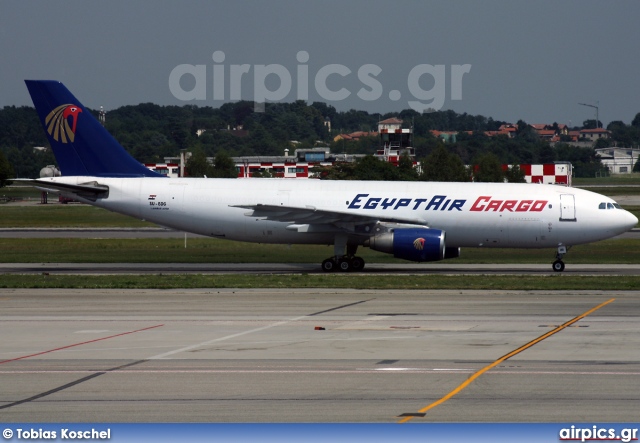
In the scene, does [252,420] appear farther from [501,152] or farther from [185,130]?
[185,130]

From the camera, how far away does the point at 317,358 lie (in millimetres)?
16312

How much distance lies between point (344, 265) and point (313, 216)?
93.3 inches

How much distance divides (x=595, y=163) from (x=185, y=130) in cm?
7174

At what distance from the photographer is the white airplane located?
35.1m

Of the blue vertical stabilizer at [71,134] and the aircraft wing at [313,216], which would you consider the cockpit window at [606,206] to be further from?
the blue vertical stabilizer at [71,134]

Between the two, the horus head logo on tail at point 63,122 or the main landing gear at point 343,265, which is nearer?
the main landing gear at point 343,265

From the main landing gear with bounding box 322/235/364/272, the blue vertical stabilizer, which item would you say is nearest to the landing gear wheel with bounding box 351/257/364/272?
the main landing gear with bounding box 322/235/364/272

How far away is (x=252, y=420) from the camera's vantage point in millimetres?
11883

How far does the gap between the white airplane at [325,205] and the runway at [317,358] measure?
9.25m

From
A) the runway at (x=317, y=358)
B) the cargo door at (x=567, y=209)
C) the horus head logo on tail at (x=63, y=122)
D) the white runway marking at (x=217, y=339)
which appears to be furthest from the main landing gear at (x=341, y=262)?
the white runway marking at (x=217, y=339)

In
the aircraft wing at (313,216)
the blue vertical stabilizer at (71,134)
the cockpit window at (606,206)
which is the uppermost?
the blue vertical stabilizer at (71,134)

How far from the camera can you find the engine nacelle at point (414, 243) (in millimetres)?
33250

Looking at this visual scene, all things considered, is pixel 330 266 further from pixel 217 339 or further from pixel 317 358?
pixel 317 358

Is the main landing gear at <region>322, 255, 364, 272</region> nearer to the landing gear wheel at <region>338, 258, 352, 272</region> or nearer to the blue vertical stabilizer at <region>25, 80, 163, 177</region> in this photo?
the landing gear wheel at <region>338, 258, 352, 272</region>
